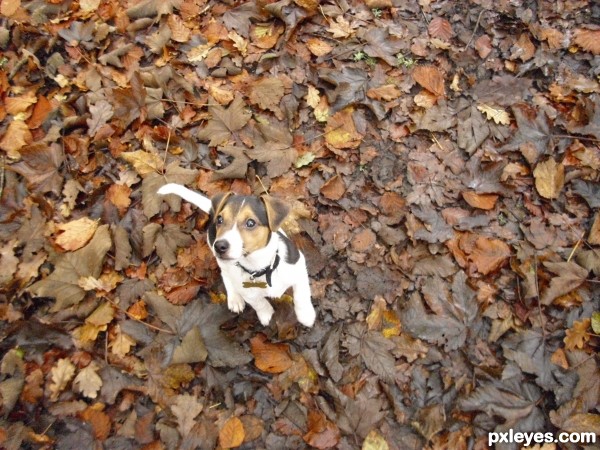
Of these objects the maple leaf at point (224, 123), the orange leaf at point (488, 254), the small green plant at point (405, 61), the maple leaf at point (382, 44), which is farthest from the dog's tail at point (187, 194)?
the small green plant at point (405, 61)

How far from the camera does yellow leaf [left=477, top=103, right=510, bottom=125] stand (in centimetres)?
392

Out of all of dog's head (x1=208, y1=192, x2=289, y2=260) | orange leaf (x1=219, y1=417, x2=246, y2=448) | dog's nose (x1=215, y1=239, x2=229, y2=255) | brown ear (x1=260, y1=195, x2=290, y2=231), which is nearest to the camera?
dog's nose (x1=215, y1=239, x2=229, y2=255)

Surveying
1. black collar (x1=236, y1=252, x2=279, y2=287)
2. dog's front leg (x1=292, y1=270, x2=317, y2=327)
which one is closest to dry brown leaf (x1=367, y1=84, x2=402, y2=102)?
dog's front leg (x1=292, y1=270, x2=317, y2=327)

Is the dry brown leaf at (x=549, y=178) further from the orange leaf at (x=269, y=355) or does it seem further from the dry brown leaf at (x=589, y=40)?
the orange leaf at (x=269, y=355)

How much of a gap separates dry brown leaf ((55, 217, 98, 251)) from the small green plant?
3235 mm

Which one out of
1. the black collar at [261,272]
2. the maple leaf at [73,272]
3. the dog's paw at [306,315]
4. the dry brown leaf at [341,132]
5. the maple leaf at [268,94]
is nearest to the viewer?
the black collar at [261,272]

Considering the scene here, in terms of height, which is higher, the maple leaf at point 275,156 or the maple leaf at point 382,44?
the maple leaf at point 382,44

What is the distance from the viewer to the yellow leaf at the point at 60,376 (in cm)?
329

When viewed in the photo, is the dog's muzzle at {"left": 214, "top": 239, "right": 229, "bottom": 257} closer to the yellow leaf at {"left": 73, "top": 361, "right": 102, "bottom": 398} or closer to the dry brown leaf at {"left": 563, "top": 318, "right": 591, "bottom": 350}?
the yellow leaf at {"left": 73, "top": 361, "right": 102, "bottom": 398}

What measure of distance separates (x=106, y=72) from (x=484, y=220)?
3882mm

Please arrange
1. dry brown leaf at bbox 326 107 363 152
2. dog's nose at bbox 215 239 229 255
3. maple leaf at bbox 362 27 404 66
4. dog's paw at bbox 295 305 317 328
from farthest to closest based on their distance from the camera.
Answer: maple leaf at bbox 362 27 404 66 < dry brown leaf at bbox 326 107 363 152 < dog's paw at bbox 295 305 317 328 < dog's nose at bbox 215 239 229 255

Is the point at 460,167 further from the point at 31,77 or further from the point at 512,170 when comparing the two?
the point at 31,77

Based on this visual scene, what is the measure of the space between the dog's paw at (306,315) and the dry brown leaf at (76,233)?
193 centimetres

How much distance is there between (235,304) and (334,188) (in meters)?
1.35
